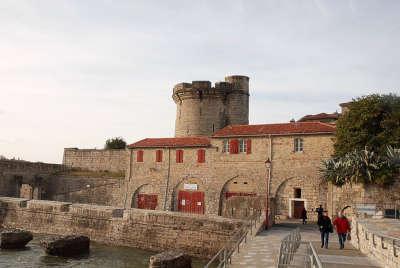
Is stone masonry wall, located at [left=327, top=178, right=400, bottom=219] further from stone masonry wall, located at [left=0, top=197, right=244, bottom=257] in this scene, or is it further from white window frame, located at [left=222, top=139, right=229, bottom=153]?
white window frame, located at [left=222, top=139, right=229, bottom=153]

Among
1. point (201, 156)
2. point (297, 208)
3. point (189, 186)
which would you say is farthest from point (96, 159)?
point (297, 208)

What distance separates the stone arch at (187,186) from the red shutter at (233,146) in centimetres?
353

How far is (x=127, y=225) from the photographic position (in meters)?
24.0

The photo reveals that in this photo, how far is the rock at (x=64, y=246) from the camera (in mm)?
20766

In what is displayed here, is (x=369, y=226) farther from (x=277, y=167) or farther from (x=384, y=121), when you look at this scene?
(x=277, y=167)

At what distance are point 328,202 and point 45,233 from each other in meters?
18.9

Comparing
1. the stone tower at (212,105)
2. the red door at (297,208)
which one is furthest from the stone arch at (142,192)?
the red door at (297,208)

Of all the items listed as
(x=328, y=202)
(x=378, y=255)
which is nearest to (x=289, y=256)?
(x=378, y=255)

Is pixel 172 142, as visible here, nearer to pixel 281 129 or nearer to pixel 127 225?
pixel 281 129

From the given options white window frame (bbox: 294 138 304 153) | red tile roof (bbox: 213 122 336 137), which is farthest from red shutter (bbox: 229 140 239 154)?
white window frame (bbox: 294 138 304 153)

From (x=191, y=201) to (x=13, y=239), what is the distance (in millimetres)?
13959

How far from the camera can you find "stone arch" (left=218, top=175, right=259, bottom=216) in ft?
99.4

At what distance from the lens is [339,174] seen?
2320cm

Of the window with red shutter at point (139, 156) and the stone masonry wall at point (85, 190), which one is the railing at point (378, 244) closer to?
the window with red shutter at point (139, 156)
